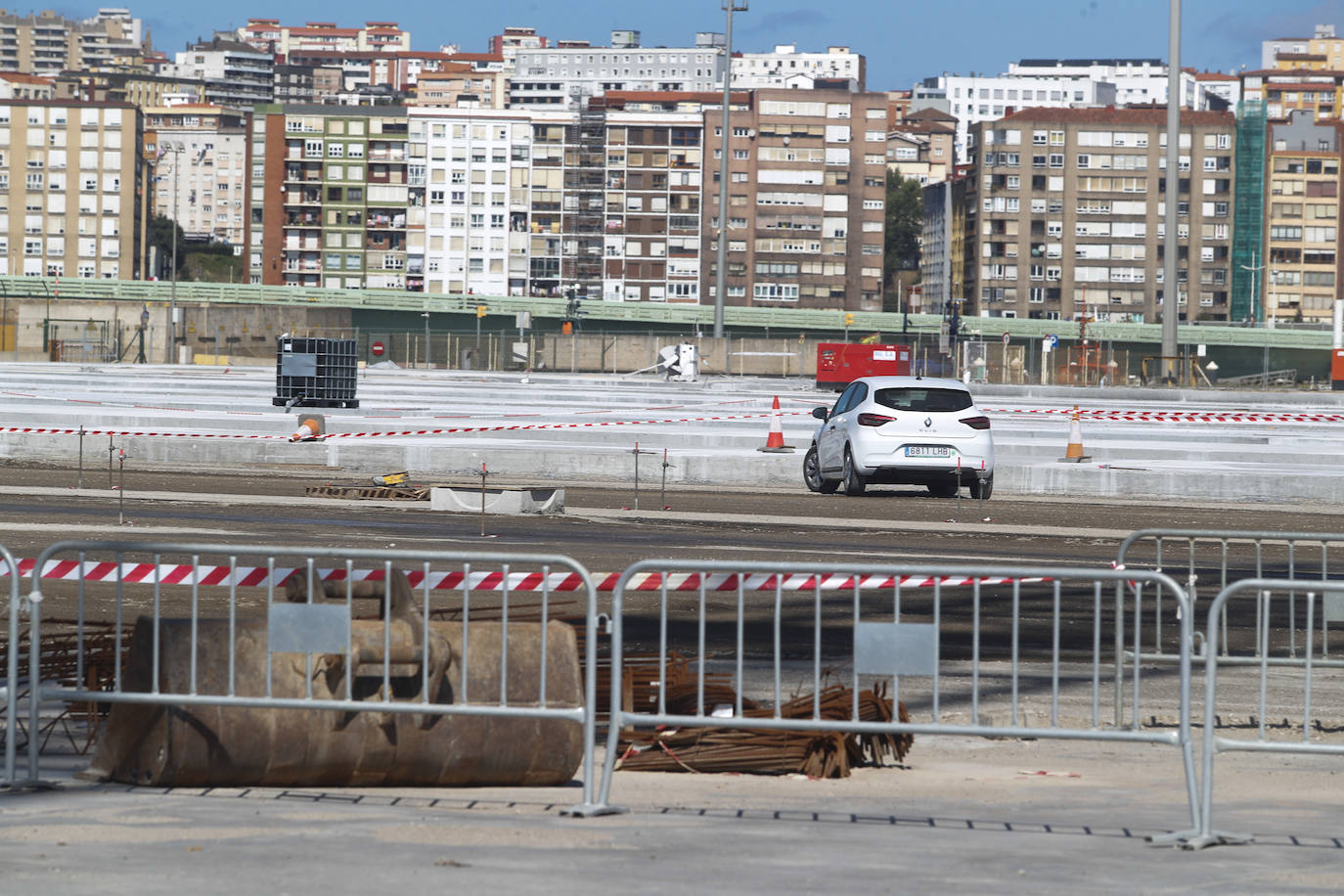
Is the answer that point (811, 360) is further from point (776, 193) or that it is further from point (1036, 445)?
point (776, 193)

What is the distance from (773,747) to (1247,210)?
6409 inches

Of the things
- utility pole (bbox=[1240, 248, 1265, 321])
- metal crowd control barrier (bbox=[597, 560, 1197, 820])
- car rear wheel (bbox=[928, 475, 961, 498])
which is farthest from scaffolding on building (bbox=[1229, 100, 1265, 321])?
metal crowd control barrier (bbox=[597, 560, 1197, 820])

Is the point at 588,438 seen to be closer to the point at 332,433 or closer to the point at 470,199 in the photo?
the point at 332,433

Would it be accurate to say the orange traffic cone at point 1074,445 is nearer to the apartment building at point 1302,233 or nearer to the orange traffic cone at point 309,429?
the orange traffic cone at point 309,429

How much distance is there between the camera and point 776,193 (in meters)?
159

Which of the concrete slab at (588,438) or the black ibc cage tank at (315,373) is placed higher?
the black ibc cage tank at (315,373)

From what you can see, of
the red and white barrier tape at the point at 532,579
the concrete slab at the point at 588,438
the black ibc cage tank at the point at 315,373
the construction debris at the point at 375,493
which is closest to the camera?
the red and white barrier tape at the point at 532,579

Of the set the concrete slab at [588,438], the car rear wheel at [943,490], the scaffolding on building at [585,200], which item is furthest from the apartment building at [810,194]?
the car rear wheel at [943,490]

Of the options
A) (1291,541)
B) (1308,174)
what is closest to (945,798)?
(1291,541)

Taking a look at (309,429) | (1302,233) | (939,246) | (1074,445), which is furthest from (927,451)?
(939,246)

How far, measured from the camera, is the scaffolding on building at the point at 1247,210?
159 m

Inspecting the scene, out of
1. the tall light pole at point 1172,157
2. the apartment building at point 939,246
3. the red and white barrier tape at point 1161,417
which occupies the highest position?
the apartment building at point 939,246

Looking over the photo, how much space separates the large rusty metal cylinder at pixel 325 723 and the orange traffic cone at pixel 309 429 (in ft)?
67.1

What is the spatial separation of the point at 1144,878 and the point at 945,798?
1388 mm
